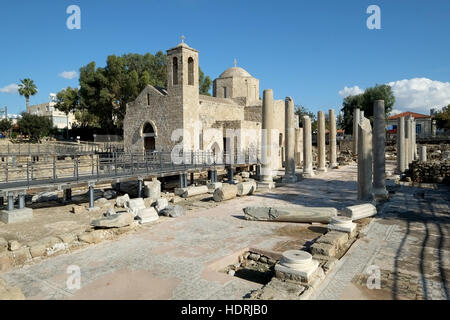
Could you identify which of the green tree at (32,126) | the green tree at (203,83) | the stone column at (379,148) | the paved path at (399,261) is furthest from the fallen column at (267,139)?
the green tree at (203,83)

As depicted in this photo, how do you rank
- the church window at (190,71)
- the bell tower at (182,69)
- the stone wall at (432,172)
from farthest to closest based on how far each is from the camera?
the church window at (190,71) → the bell tower at (182,69) → the stone wall at (432,172)

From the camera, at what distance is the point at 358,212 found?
862 cm

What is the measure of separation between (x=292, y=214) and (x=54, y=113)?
6658 centimetres

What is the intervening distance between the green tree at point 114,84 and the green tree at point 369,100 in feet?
94.1

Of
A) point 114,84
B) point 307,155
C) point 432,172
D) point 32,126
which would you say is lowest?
point 432,172

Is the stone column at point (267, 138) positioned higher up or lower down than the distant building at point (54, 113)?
A: lower down

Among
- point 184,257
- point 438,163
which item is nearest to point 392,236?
point 184,257

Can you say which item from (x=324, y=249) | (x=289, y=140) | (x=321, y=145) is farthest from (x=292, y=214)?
(x=321, y=145)

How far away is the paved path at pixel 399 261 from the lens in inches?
178

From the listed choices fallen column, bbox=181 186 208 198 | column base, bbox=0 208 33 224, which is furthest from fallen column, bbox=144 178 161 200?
column base, bbox=0 208 33 224

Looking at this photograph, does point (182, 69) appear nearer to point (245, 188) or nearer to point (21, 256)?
point (245, 188)

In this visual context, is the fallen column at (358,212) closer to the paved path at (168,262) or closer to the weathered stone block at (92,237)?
the paved path at (168,262)

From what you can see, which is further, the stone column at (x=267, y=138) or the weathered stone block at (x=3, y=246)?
the stone column at (x=267, y=138)
